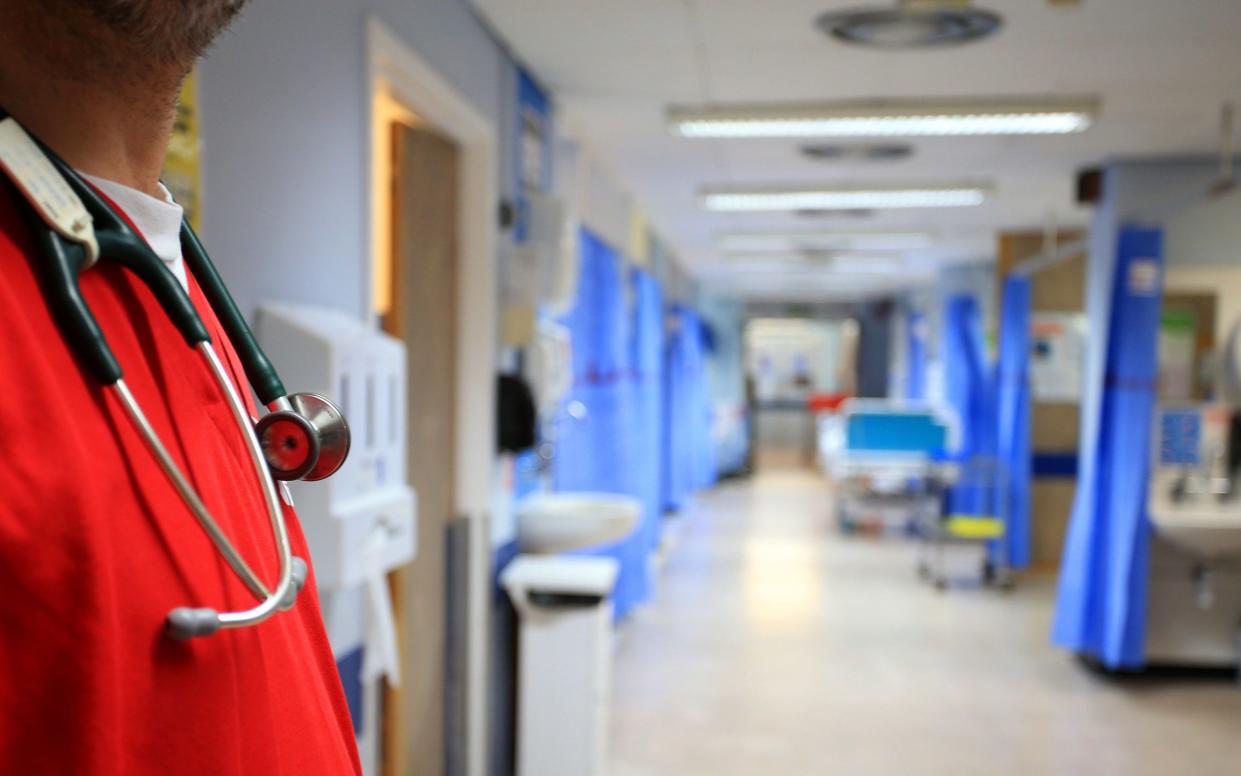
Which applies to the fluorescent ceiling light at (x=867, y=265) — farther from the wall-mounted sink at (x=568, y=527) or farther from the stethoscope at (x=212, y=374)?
the stethoscope at (x=212, y=374)

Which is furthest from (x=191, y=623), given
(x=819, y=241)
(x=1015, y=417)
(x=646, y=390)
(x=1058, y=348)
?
(x=819, y=241)

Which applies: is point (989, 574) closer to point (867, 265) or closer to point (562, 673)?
point (867, 265)

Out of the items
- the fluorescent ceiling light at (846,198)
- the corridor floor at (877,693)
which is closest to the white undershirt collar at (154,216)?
the corridor floor at (877,693)

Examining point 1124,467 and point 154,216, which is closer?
point 154,216

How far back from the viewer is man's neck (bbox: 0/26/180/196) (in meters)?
0.64

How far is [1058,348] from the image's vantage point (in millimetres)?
8289

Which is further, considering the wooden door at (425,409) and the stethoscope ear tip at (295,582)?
the wooden door at (425,409)

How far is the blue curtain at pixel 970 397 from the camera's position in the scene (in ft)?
29.3

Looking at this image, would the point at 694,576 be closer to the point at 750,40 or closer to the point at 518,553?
the point at 518,553

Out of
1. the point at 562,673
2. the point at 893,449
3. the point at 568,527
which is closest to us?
the point at 562,673

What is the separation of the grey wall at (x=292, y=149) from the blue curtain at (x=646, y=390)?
471cm

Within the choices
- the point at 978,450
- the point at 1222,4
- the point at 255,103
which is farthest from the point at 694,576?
the point at 255,103

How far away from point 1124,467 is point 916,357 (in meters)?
9.49

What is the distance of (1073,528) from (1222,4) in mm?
3128
